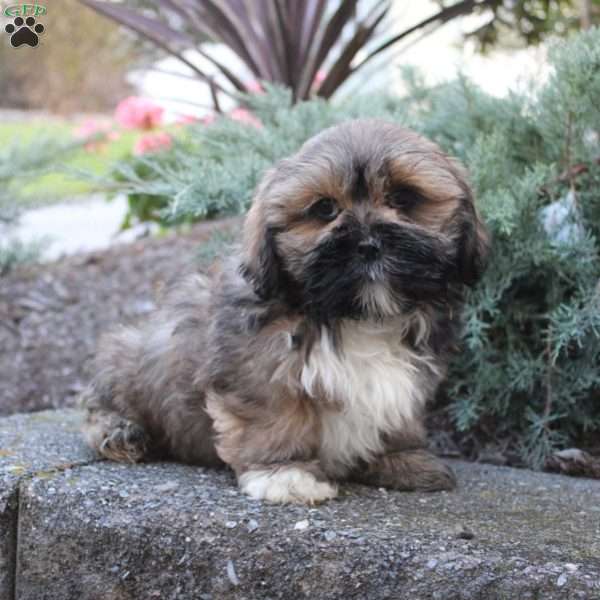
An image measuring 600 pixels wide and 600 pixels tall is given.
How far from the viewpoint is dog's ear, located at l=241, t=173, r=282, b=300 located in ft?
9.98

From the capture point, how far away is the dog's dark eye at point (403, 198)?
9.74 feet

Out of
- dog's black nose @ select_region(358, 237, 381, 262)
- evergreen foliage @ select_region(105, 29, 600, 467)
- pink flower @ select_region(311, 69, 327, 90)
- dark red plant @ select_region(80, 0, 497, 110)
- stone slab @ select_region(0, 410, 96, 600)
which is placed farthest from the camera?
pink flower @ select_region(311, 69, 327, 90)

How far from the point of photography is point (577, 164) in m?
4.31

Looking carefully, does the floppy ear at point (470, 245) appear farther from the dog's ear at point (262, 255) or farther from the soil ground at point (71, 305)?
the soil ground at point (71, 305)

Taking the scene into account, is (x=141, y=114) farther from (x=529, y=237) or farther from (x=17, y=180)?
(x=529, y=237)

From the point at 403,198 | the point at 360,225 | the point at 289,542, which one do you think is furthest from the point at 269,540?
the point at 403,198

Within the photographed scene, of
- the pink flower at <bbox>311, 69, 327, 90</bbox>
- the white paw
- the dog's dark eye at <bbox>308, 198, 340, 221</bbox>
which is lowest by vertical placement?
the white paw

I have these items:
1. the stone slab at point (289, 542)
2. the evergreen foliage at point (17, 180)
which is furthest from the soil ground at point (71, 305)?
the stone slab at point (289, 542)

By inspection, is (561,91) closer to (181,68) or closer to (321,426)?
(321,426)

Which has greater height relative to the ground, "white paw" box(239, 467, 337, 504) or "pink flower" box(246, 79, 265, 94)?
"pink flower" box(246, 79, 265, 94)

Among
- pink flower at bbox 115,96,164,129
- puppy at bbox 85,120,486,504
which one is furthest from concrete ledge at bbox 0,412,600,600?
pink flower at bbox 115,96,164,129

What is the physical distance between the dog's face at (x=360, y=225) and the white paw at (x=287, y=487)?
538mm

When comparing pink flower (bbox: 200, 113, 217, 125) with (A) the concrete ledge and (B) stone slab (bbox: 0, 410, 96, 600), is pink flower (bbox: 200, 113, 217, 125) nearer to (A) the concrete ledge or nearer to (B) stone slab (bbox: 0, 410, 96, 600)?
(B) stone slab (bbox: 0, 410, 96, 600)

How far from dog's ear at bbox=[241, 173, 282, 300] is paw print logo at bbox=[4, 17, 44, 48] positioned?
5.17 ft
